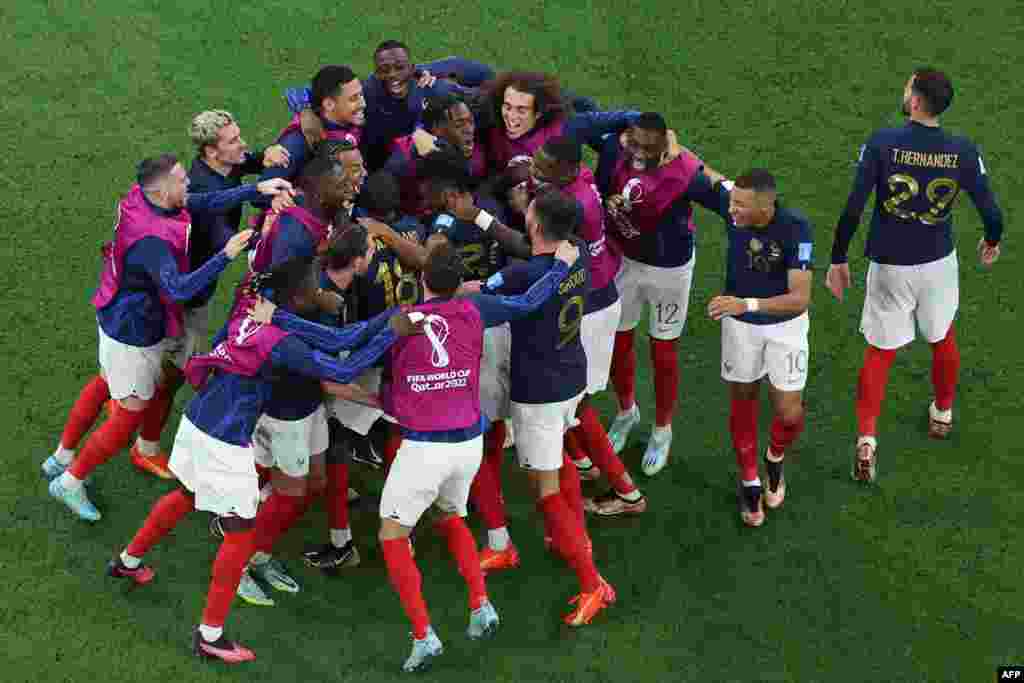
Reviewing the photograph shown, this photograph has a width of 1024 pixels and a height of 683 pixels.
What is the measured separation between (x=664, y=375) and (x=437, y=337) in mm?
1835

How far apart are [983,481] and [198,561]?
3.79m

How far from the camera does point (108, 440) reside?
256 inches

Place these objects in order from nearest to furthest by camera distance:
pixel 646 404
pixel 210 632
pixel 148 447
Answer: pixel 210 632 < pixel 148 447 < pixel 646 404

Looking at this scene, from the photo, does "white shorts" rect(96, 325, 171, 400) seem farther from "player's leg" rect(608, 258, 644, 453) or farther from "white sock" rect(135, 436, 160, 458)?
"player's leg" rect(608, 258, 644, 453)

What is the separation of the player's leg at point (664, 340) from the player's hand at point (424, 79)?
1506 millimetres

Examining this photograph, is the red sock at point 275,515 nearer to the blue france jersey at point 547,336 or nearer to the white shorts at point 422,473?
the white shorts at point 422,473

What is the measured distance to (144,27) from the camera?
9977 millimetres

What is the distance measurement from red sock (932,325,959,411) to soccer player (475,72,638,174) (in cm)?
196

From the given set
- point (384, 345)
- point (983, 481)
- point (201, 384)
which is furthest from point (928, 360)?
point (201, 384)

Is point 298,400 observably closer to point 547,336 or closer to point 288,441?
point 288,441

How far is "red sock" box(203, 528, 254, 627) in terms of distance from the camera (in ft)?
19.0

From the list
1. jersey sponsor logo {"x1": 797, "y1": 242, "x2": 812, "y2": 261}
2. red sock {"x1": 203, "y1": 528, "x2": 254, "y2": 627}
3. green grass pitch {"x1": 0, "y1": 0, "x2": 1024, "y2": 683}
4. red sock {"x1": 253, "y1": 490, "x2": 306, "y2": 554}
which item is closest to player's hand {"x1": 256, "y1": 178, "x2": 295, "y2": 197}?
red sock {"x1": 253, "y1": 490, "x2": 306, "y2": 554}

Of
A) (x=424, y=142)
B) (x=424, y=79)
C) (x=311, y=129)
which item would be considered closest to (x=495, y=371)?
(x=424, y=142)

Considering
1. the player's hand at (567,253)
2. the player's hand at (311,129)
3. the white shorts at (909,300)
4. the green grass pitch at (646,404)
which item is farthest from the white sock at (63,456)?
the white shorts at (909,300)
